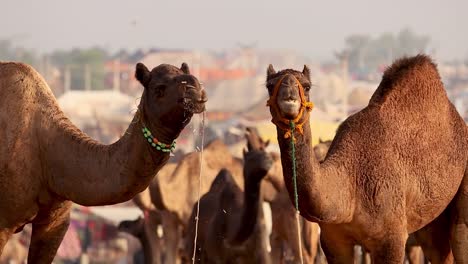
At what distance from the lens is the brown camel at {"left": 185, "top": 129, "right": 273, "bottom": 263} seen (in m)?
13.5

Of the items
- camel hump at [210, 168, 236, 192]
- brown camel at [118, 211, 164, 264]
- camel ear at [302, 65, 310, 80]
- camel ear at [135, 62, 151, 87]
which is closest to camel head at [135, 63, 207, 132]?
camel ear at [135, 62, 151, 87]

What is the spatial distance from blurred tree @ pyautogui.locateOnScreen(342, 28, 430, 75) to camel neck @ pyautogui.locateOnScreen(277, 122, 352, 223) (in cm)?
13054

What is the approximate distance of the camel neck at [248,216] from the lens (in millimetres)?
13453

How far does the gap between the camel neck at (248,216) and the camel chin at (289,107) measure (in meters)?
4.92

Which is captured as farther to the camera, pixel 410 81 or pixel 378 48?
pixel 378 48

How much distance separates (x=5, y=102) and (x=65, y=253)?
18338 mm

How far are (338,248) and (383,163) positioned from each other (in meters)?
0.67

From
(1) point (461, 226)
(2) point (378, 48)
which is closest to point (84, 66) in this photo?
(2) point (378, 48)

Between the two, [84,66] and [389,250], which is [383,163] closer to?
[389,250]

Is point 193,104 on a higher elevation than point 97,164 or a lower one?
higher

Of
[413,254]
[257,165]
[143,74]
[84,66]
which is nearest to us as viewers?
[143,74]

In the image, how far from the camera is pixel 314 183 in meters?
9.04

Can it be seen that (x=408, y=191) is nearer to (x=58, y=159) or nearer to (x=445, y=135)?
(x=445, y=135)

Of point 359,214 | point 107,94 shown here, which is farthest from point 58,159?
point 107,94
